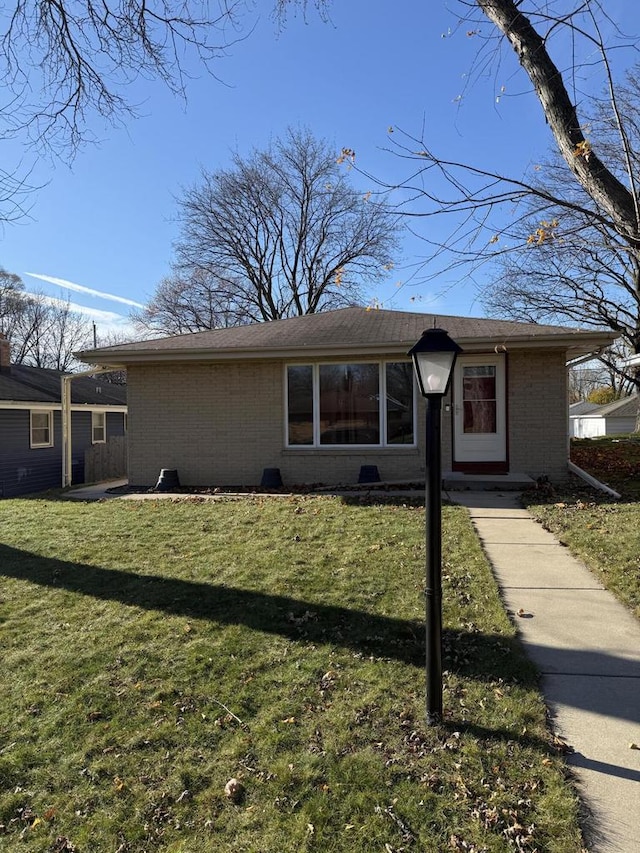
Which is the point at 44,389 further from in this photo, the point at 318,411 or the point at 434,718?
the point at 434,718

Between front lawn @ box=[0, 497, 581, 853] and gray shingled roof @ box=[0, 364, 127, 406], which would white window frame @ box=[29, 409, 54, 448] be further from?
front lawn @ box=[0, 497, 581, 853]

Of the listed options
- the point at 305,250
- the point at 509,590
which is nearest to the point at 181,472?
the point at 509,590

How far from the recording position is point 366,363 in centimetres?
1078

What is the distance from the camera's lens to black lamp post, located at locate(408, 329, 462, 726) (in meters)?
2.87

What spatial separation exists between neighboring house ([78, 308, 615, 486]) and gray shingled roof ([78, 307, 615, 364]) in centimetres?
4

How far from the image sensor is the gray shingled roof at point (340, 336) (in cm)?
975

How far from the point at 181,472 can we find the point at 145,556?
5.49 metres

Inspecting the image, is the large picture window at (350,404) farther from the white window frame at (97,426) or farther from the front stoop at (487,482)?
the white window frame at (97,426)

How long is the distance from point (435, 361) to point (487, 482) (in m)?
7.41

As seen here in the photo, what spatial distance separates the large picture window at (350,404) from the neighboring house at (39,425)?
35.8 feet

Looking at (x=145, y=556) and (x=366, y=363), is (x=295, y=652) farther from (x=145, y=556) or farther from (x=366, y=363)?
(x=366, y=363)

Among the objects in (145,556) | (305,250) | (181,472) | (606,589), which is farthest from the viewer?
(305,250)

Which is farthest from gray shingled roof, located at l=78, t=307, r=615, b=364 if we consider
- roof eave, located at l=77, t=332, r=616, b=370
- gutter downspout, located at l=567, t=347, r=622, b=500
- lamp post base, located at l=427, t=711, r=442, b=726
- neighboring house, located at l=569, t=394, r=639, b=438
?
neighboring house, located at l=569, t=394, r=639, b=438

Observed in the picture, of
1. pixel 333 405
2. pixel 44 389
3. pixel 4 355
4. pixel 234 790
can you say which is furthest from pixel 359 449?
pixel 4 355
